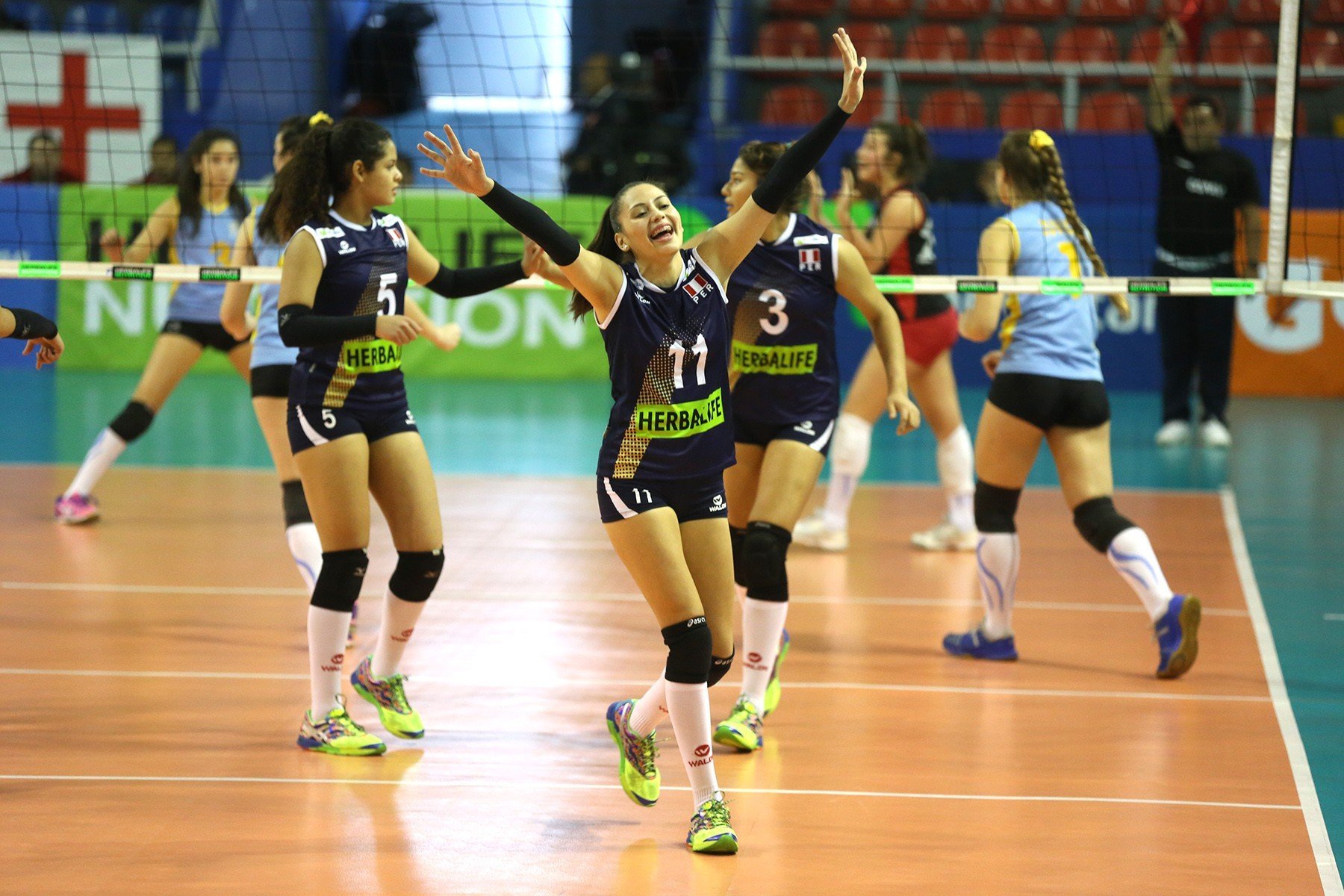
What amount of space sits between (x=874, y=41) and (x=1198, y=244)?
5.74 metres

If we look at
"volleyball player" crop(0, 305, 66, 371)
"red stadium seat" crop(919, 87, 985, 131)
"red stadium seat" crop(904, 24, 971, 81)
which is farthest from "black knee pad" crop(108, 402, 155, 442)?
"red stadium seat" crop(904, 24, 971, 81)

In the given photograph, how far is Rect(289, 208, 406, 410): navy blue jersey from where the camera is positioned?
15.2ft

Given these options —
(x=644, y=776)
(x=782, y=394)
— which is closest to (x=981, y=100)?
(x=782, y=394)

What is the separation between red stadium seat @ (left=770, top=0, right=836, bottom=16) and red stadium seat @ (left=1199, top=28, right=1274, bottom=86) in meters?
3.80

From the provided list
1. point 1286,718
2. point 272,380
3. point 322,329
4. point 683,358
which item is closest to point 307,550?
point 272,380

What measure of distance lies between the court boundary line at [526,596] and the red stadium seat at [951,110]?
8.96m

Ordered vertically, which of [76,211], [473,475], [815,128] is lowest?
[473,475]

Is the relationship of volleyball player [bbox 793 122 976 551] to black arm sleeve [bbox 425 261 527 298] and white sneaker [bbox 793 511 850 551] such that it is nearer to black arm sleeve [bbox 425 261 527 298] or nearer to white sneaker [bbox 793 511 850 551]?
white sneaker [bbox 793 511 850 551]

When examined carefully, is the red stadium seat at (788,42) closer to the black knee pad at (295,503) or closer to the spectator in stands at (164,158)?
the spectator in stands at (164,158)

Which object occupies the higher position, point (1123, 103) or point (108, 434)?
point (1123, 103)

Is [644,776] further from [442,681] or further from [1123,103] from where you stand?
[1123,103]

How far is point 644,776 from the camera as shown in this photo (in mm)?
4223

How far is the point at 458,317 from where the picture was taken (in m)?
13.3

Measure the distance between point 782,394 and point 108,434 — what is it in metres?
4.40
